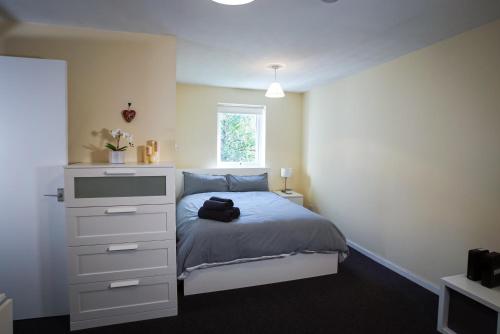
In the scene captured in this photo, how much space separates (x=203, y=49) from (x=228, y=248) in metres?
1.92

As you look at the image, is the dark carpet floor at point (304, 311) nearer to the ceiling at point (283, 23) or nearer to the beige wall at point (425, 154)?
the beige wall at point (425, 154)

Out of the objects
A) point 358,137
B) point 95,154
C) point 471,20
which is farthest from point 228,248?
point 471,20

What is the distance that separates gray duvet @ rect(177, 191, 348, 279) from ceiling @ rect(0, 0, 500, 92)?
65.2 inches

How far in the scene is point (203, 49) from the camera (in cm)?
273

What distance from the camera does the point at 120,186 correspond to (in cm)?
204

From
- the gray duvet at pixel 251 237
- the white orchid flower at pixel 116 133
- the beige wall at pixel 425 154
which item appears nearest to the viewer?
the beige wall at pixel 425 154

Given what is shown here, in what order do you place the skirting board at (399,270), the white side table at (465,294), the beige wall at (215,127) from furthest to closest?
the beige wall at (215,127) → the skirting board at (399,270) → the white side table at (465,294)

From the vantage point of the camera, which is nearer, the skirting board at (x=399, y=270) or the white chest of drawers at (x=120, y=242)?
the white chest of drawers at (x=120, y=242)

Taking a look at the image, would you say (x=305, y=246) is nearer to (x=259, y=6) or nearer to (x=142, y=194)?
(x=142, y=194)

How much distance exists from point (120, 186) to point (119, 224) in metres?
0.28

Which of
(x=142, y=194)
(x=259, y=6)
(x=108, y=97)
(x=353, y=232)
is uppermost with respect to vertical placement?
(x=259, y=6)

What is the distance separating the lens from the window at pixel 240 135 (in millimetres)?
4625

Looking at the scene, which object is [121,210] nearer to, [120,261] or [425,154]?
[120,261]

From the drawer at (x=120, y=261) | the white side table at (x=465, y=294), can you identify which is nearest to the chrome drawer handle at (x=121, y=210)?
the drawer at (x=120, y=261)
